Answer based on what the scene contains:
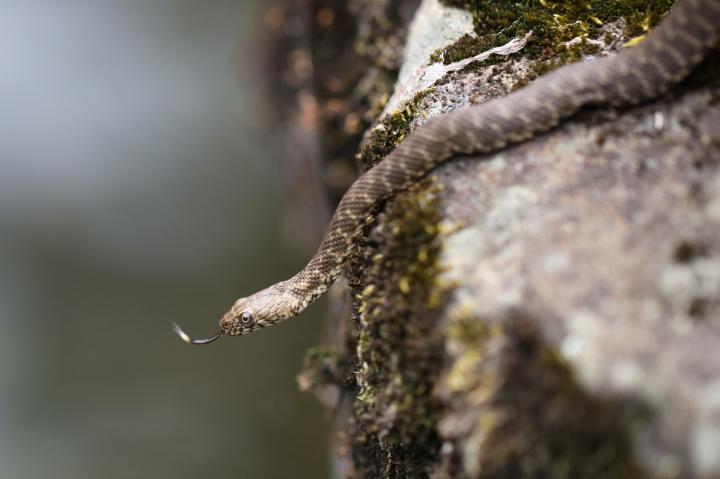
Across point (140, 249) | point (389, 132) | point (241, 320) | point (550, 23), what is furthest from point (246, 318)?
point (140, 249)

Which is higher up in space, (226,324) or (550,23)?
(550,23)

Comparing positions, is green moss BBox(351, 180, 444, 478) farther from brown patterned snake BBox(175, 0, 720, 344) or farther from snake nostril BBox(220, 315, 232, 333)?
snake nostril BBox(220, 315, 232, 333)

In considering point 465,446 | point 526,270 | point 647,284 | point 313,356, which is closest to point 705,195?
point 647,284

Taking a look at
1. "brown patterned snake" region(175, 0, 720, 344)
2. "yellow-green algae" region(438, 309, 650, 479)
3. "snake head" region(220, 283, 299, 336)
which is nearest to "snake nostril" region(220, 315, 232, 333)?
"snake head" region(220, 283, 299, 336)

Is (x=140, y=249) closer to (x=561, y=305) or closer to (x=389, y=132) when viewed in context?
(x=389, y=132)

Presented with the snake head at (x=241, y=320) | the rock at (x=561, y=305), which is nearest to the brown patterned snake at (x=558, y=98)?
the rock at (x=561, y=305)

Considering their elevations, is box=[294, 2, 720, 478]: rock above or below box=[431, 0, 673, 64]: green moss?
below

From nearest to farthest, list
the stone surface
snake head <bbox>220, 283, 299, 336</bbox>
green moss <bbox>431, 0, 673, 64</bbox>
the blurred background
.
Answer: the stone surface
green moss <bbox>431, 0, 673, 64</bbox>
snake head <bbox>220, 283, 299, 336</bbox>
the blurred background
